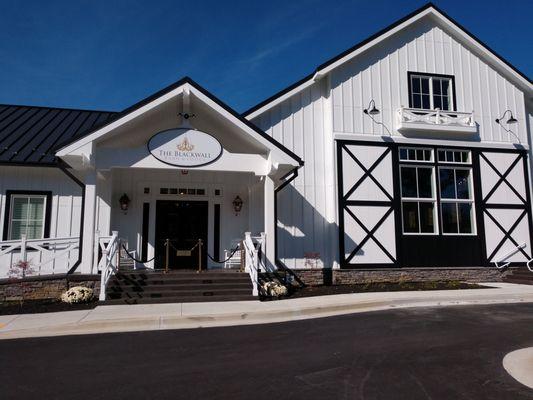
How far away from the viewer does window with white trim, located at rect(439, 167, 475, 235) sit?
1648 cm

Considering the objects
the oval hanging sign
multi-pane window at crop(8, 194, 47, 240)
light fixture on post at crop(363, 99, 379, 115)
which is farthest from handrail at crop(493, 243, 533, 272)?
multi-pane window at crop(8, 194, 47, 240)

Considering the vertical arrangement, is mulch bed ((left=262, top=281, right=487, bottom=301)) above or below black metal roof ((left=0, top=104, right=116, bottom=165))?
below

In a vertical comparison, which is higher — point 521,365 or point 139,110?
point 139,110

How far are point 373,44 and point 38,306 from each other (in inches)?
551

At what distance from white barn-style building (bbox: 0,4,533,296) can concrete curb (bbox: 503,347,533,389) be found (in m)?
7.23

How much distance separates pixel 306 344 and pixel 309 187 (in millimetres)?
9186

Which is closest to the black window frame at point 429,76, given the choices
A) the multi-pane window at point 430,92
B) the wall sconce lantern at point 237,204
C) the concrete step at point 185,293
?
the multi-pane window at point 430,92

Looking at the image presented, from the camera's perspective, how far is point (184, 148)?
40.7ft

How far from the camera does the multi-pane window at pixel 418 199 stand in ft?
53.2

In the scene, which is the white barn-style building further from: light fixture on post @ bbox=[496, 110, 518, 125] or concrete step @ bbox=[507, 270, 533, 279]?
concrete step @ bbox=[507, 270, 533, 279]

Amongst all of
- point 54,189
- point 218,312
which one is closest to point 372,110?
point 218,312

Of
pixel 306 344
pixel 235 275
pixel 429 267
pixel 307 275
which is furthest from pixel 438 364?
pixel 429 267

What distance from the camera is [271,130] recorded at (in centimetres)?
1581

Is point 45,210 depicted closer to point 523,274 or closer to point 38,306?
point 38,306
